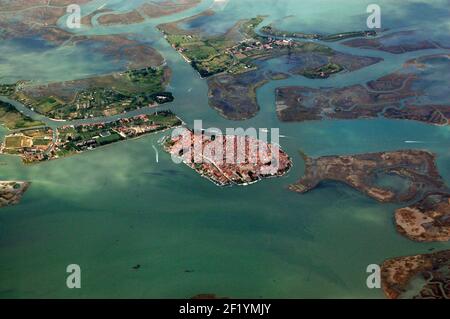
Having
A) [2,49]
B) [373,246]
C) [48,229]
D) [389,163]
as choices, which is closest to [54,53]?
[2,49]

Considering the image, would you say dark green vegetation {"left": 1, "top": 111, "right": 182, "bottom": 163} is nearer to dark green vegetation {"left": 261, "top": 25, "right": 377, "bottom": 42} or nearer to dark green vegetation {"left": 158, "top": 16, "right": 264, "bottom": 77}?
dark green vegetation {"left": 158, "top": 16, "right": 264, "bottom": 77}

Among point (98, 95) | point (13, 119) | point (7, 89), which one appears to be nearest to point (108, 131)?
point (98, 95)

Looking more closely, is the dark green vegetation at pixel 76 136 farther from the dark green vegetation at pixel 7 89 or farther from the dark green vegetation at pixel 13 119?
the dark green vegetation at pixel 7 89

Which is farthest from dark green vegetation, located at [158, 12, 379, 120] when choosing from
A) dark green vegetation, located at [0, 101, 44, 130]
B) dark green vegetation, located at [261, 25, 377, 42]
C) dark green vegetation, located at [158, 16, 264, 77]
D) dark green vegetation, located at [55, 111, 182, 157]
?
dark green vegetation, located at [0, 101, 44, 130]

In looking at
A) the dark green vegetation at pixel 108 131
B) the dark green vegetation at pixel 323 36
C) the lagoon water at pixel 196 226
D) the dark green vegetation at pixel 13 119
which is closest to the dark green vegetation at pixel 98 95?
the dark green vegetation at pixel 13 119

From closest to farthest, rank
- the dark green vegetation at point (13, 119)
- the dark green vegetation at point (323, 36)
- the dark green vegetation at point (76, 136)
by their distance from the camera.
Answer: the dark green vegetation at point (76, 136) → the dark green vegetation at point (13, 119) → the dark green vegetation at point (323, 36)

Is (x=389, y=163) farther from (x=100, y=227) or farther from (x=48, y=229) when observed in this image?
(x=48, y=229)

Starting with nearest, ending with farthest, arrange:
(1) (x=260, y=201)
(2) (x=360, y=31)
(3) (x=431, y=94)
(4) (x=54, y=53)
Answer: (1) (x=260, y=201), (3) (x=431, y=94), (4) (x=54, y=53), (2) (x=360, y=31)
